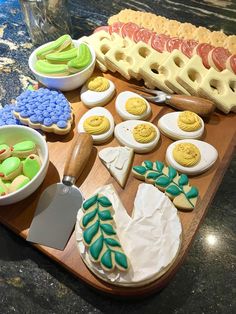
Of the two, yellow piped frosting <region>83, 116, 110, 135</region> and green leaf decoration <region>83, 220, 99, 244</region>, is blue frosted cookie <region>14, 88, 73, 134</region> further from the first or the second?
green leaf decoration <region>83, 220, 99, 244</region>

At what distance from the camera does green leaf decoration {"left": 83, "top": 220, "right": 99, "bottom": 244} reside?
599 mm

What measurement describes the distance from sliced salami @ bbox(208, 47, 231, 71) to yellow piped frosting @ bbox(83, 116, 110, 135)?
1.11 ft

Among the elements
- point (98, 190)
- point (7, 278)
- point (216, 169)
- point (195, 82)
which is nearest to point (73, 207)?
point (98, 190)

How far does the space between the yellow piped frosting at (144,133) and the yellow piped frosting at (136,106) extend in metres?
0.05

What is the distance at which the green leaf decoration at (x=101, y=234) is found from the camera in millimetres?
574

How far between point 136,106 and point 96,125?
0.11m

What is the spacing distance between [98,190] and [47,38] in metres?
0.63

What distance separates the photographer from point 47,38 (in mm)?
1092

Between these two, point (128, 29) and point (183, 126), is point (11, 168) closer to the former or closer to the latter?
point (183, 126)

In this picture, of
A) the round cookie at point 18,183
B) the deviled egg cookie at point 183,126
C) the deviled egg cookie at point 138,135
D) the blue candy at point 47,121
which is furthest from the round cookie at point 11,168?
the deviled egg cookie at point 183,126

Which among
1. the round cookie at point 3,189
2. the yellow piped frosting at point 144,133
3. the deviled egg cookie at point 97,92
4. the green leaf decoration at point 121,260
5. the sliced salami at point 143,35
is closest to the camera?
the green leaf decoration at point 121,260

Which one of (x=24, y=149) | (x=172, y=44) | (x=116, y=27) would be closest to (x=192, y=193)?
(x=24, y=149)

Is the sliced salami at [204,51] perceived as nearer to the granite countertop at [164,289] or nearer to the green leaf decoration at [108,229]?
the granite countertop at [164,289]

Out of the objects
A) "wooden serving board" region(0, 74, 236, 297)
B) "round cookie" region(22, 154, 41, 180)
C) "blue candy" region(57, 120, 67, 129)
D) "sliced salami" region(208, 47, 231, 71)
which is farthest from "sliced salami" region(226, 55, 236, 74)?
"round cookie" region(22, 154, 41, 180)
